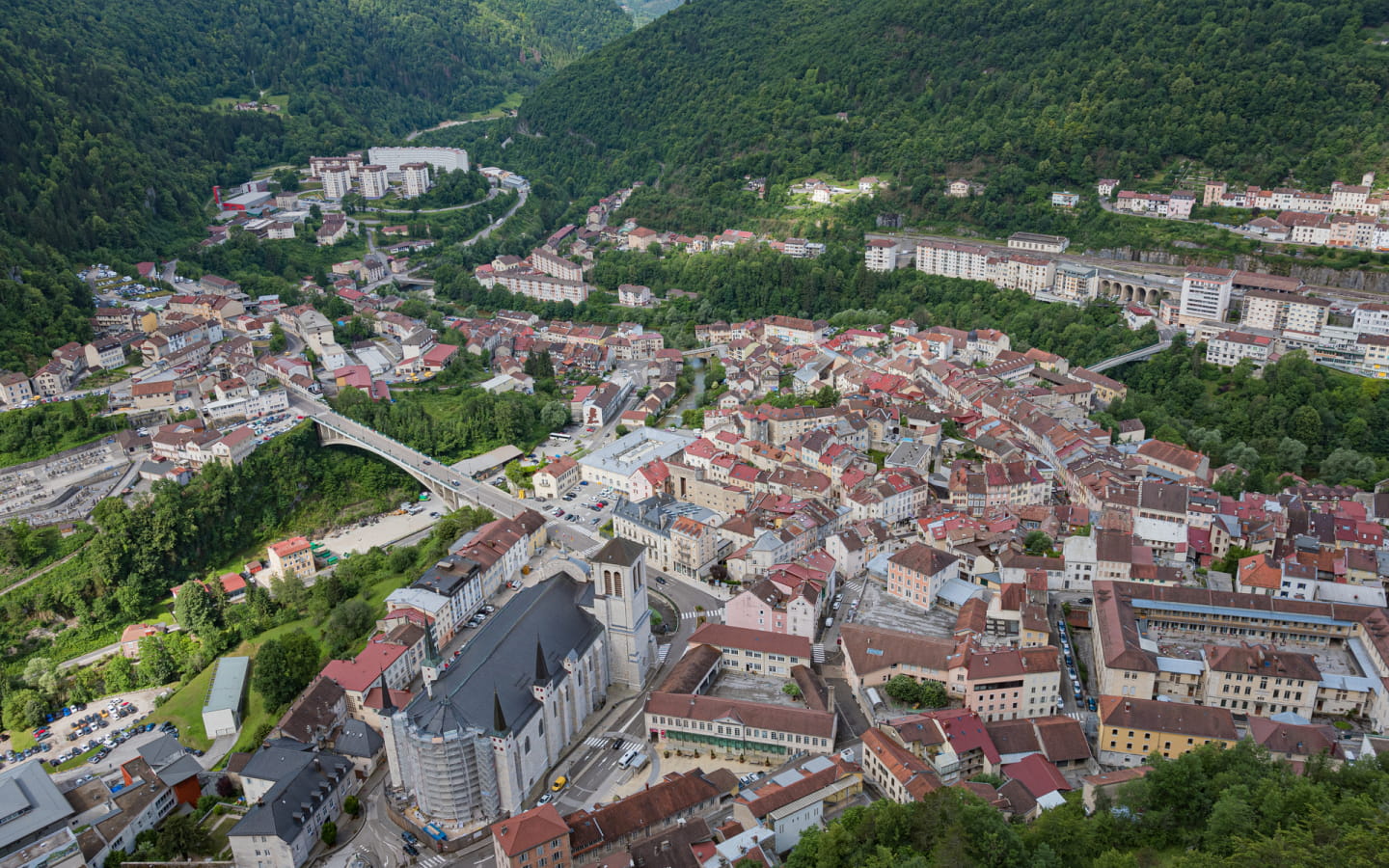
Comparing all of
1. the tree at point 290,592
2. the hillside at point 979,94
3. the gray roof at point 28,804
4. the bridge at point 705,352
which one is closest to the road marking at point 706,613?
the tree at point 290,592

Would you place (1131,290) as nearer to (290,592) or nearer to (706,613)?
(706,613)

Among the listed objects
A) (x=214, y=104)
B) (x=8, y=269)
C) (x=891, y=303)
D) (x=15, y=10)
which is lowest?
(x=891, y=303)

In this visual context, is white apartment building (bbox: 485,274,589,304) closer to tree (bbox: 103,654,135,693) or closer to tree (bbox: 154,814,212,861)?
tree (bbox: 103,654,135,693)

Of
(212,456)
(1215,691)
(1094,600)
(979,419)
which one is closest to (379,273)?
(212,456)

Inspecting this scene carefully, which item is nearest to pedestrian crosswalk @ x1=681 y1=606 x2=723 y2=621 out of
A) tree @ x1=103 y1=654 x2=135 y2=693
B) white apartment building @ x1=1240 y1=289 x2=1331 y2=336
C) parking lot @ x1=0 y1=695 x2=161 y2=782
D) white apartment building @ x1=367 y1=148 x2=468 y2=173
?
parking lot @ x1=0 y1=695 x2=161 y2=782

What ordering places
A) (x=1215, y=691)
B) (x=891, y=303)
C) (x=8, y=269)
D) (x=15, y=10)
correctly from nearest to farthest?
(x=1215, y=691)
(x=8, y=269)
(x=891, y=303)
(x=15, y=10)

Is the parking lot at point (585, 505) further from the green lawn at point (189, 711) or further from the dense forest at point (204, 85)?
the dense forest at point (204, 85)

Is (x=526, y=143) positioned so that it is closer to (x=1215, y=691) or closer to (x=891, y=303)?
(x=891, y=303)
